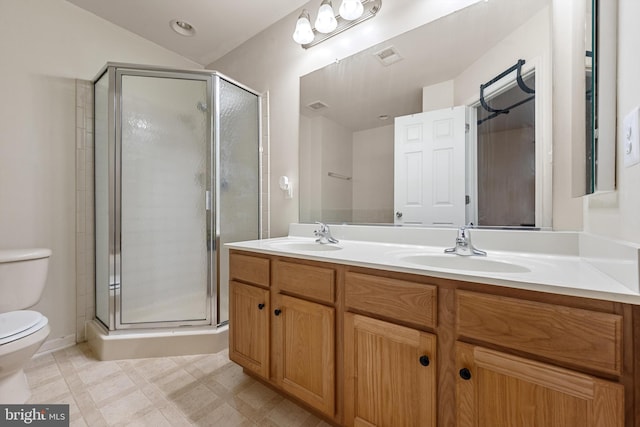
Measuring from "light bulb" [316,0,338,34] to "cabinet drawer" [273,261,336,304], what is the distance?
145cm

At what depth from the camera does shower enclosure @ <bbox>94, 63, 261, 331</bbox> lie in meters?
1.82

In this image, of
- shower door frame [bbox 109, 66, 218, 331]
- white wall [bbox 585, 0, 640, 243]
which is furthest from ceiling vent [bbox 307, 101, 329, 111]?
white wall [bbox 585, 0, 640, 243]

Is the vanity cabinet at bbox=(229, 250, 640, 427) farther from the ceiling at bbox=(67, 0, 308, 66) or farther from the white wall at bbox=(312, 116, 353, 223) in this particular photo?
the ceiling at bbox=(67, 0, 308, 66)

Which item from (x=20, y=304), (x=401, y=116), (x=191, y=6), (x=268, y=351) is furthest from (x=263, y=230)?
(x=191, y=6)

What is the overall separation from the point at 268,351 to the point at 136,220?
137cm

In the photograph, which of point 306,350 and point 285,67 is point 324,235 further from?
point 285,67

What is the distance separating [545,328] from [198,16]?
2621mm

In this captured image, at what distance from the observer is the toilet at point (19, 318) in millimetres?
1175

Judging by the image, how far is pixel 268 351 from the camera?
1300 mm

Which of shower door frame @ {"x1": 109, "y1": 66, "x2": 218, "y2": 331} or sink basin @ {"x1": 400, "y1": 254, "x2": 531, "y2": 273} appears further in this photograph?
shower door frame @ {"x1": 109, "y1": 66, "x2": 218, "y2": 331}

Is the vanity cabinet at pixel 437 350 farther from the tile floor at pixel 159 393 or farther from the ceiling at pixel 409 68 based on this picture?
the ceiling at pixel 409 68

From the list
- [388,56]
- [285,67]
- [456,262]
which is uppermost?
[285,67]

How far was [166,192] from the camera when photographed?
2.02 meters

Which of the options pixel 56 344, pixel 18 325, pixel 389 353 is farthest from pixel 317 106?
pixel 56 344
